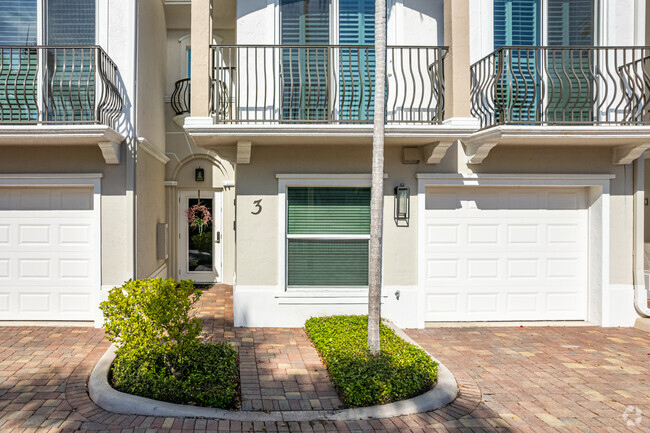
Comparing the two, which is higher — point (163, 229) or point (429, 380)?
point (163, 229)

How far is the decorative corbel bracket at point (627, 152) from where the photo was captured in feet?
22.7

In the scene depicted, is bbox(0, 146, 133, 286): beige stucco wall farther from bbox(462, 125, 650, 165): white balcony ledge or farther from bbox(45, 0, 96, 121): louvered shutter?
bbox(462, 125, 650, 165): white balcony ledge

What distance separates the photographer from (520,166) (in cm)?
734

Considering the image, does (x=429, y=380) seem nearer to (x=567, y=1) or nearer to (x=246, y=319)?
(x=246, y=319)

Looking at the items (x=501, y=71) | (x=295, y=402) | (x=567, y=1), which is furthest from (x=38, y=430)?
(x=567, y=1)

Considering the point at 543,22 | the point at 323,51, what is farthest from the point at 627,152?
the point at 323,51

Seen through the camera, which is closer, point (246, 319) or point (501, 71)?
point (501, 71)

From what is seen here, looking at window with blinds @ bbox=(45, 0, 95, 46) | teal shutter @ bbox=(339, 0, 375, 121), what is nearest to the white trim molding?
teal shutter @ bbox=(339, 0, 375, 121)

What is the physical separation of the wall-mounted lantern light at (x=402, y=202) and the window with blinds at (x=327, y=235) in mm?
470

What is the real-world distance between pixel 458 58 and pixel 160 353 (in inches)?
224

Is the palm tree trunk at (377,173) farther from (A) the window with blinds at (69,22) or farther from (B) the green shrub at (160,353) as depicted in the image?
(A) the window with blinds at (69,22)

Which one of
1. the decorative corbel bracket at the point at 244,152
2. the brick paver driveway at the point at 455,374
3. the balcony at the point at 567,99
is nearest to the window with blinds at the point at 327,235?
the decorative corbel bracket at the point at 244,152

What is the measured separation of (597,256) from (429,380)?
458 centimetres

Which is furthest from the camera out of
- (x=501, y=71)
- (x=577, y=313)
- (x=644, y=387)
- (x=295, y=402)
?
(x=577, y=313)
